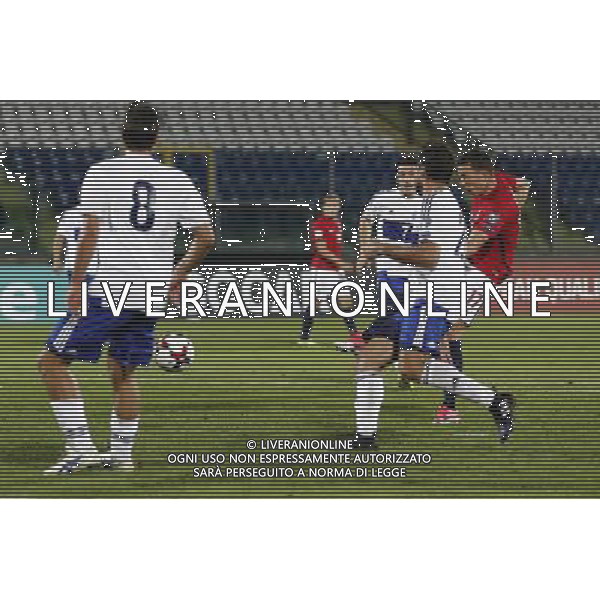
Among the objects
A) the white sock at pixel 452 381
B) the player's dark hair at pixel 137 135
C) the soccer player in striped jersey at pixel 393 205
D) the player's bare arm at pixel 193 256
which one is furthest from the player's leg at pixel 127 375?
the white sock at pixel 452 381

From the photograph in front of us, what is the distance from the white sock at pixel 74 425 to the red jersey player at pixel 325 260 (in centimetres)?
184

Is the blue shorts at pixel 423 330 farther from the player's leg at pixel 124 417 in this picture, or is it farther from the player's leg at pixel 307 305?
the player's leg at pixel 124 417

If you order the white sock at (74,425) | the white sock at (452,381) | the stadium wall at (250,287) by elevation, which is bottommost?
the white sock at (74,425)

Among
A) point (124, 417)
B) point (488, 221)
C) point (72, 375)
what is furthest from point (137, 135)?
point (488, 221)

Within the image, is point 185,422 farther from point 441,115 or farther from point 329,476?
point 441,115

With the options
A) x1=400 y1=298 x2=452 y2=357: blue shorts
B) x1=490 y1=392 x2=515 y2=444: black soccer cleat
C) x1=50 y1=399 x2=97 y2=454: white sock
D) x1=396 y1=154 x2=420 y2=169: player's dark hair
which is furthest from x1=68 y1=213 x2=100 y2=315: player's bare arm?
x1=490 y1=392 x2=515 y2=444: black soccer cleat

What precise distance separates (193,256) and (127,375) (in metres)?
1.09

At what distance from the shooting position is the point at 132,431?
2405cm

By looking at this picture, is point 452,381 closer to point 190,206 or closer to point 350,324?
point 350,324

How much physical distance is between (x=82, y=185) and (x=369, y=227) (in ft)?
7.50

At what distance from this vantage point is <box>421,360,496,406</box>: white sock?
79.0ft

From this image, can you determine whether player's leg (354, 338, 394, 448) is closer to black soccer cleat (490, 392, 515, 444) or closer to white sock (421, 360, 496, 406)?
white sock (421, 360, 496, 406)

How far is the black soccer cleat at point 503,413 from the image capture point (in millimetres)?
24141

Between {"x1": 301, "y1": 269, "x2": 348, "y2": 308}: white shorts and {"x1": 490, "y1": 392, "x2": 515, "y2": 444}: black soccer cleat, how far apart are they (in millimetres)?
1578
